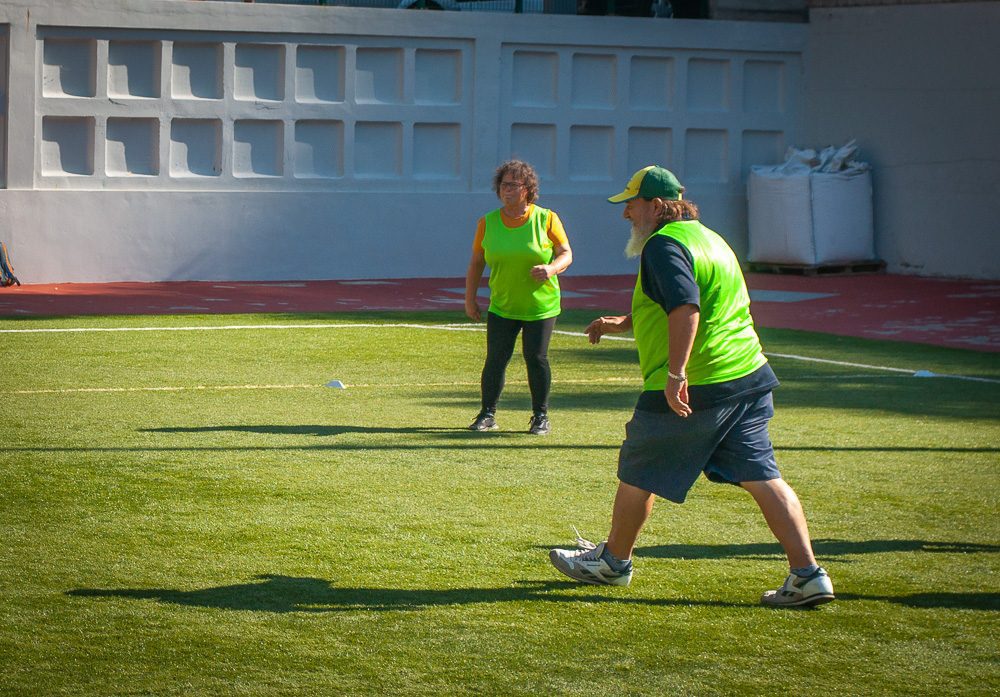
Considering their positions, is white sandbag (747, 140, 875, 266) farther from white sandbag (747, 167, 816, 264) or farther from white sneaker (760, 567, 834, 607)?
white sneaker (760, 567, 834, 607)

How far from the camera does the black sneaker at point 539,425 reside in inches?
398

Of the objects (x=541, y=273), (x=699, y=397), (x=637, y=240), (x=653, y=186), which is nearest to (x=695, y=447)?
(x=699, y=397)

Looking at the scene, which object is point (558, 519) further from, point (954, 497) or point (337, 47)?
point (337, 47)

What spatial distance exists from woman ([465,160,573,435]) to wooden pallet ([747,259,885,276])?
1349 centimetres

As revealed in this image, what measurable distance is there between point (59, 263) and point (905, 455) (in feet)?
43.8

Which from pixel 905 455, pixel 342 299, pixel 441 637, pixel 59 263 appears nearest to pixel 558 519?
pixel 441 637

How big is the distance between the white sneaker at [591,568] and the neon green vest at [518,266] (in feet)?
12.8

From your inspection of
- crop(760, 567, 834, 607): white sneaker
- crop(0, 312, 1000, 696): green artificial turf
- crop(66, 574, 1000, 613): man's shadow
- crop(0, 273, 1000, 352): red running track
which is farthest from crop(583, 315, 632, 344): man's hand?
crop(0, 273, 1000, 352): red running track

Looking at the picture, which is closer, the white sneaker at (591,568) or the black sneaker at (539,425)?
the white sneaker at (591,568)

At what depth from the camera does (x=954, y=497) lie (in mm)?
8250

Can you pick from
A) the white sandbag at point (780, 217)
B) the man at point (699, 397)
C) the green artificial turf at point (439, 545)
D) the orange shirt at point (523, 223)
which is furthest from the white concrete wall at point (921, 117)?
the man at point (699, 397)

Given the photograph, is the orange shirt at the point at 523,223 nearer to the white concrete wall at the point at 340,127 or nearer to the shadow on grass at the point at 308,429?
the shadow on grass at the point at 308,429

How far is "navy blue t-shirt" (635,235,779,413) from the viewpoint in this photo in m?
5.86

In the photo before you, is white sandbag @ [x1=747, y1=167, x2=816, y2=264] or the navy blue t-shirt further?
white sandbag @ [x1=747, y1=167, x2=816, y2=264]
